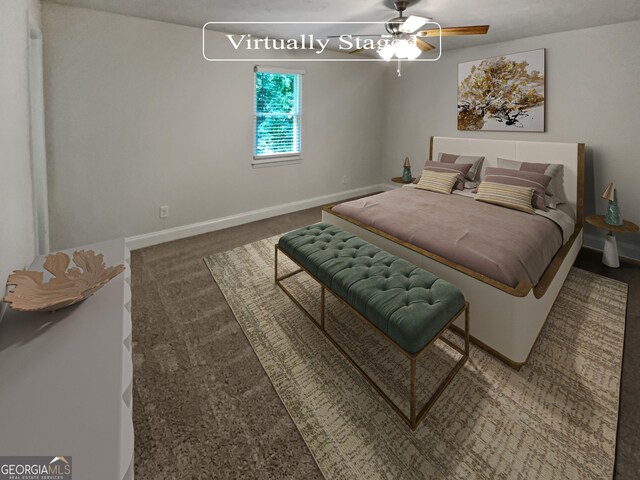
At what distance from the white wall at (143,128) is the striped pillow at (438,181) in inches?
74.4

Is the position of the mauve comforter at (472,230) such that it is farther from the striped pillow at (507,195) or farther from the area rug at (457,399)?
the area rug at (457,399)

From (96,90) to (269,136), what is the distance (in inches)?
77.1

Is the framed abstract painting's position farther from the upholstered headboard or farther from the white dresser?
the white dresser

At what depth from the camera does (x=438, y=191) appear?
11.8 ft

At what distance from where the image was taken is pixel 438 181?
362 centimetres

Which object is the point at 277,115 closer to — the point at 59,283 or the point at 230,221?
the point at 230,221

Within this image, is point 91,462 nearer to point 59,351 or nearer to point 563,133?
point 59,351

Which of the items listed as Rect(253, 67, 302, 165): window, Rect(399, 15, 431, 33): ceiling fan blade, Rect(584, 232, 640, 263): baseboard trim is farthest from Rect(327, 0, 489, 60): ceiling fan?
Rect(584, 232, 640, 263): baseboard trim

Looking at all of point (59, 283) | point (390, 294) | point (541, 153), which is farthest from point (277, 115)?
point (59, 283)

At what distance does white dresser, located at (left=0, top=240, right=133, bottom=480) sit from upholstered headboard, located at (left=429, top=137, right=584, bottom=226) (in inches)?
158

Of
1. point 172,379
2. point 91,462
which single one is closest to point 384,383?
point 172,379

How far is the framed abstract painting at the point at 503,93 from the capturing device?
3.59 m

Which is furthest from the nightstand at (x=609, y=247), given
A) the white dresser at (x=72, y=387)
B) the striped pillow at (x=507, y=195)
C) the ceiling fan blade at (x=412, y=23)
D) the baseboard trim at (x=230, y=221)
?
the white dresser at (x=72, y=387)

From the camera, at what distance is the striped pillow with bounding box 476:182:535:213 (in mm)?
2908
